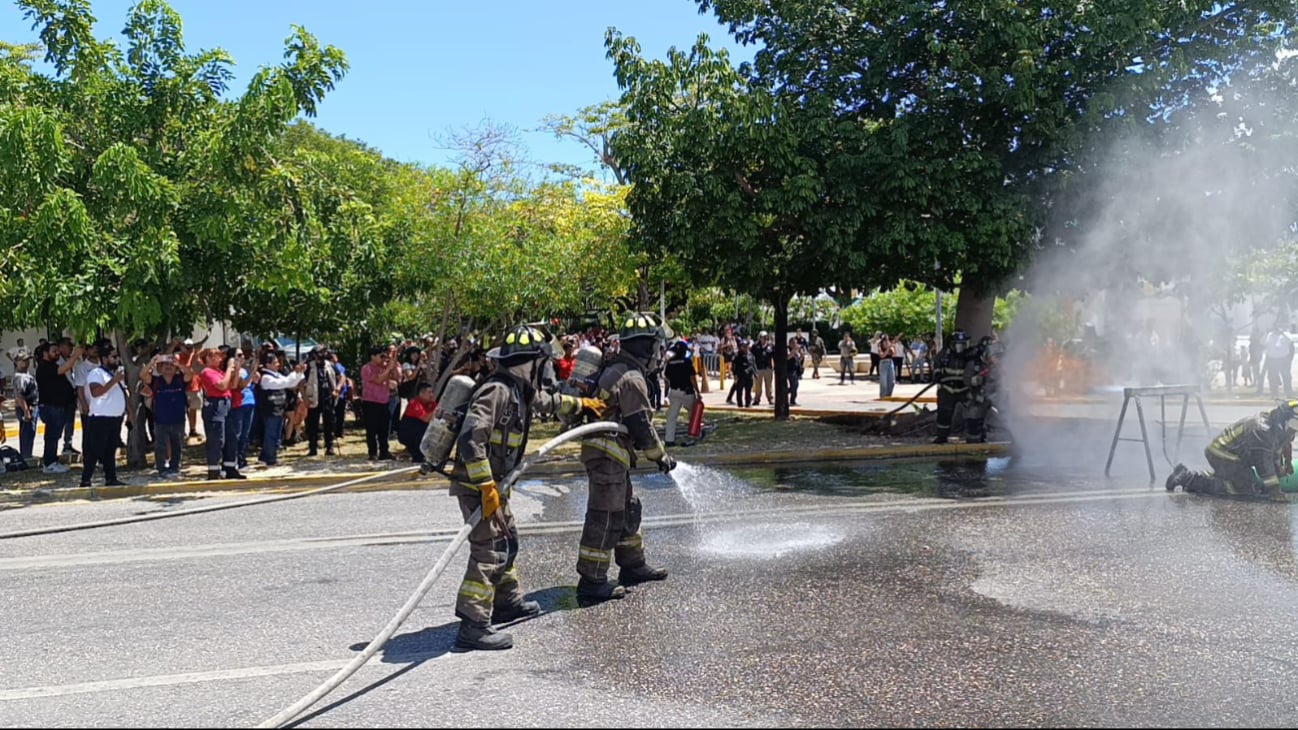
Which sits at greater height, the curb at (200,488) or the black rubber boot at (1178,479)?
the black rubber boot at (1178,479)

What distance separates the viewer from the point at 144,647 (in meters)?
5.76

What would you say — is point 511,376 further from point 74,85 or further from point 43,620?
point 74,85

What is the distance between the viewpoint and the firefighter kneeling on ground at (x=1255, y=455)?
9328 millimetres

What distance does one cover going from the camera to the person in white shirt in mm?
11242

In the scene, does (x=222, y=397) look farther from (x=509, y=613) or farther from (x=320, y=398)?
(x=509, y=613)

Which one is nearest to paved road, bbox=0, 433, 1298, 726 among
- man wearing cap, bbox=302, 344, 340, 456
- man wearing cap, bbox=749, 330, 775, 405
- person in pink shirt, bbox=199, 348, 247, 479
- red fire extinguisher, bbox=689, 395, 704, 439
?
person in pink shirt, bbox=199, 348, 247, 479

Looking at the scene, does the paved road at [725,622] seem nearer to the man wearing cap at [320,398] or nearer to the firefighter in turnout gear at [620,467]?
the firefighter in turnout gear at [620,467]

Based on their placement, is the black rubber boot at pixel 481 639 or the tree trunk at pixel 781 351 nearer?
the black rubber boot at pixel 481 639

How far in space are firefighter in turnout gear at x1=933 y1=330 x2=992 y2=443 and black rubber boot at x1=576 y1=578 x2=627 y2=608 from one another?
29.7 ft

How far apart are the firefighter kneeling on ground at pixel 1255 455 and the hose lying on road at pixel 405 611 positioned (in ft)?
20.0

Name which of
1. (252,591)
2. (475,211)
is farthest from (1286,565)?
(475,211)

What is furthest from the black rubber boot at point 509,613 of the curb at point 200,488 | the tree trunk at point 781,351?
the tree trunk at point 781,351

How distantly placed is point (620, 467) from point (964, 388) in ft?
29.5

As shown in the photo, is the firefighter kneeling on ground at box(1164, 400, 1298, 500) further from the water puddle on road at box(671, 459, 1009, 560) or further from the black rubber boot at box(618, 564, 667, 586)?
the black rubber boot at box(618, 564, 667, 586)
